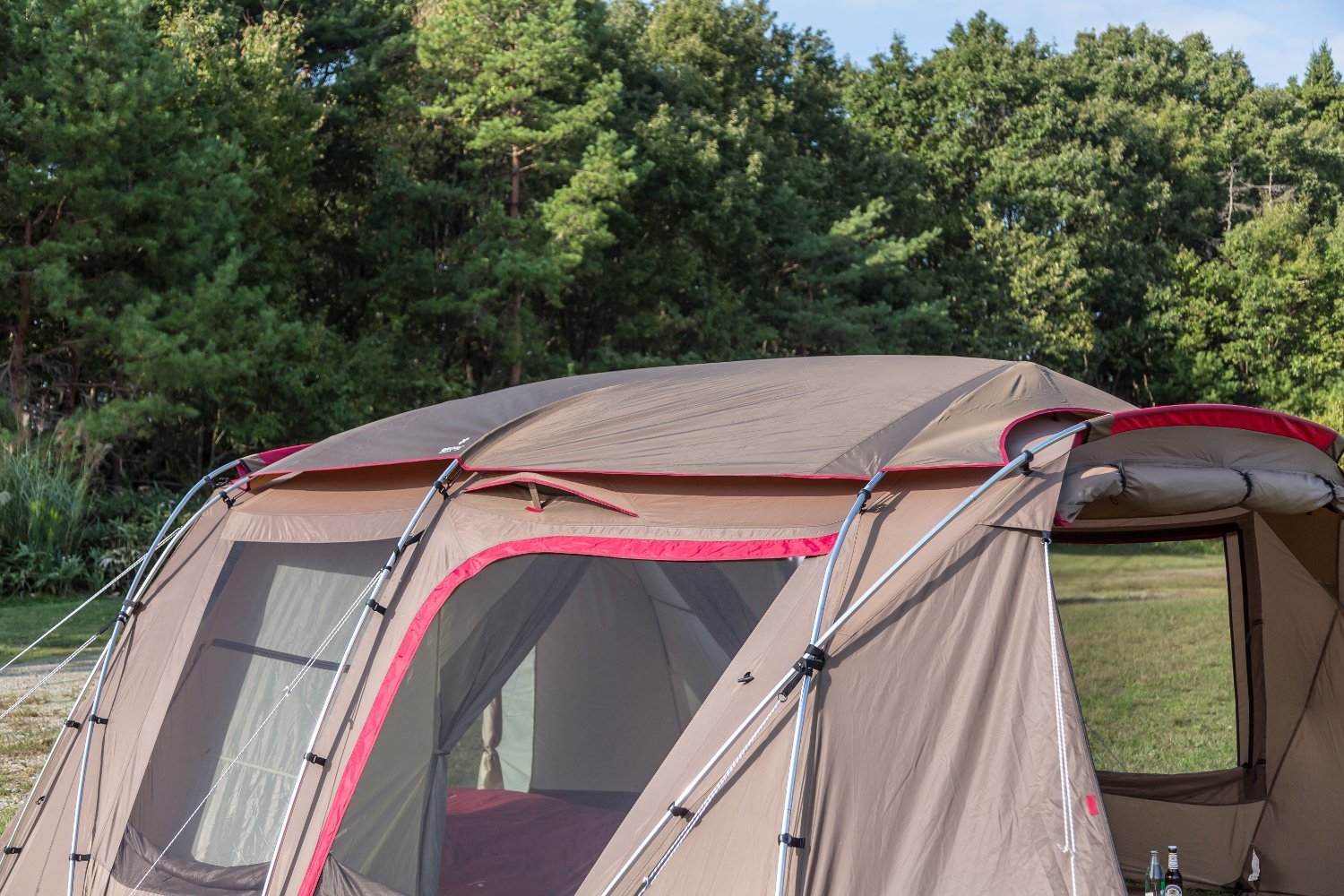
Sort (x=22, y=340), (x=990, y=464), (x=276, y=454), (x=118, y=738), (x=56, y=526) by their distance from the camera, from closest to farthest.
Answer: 1. (x=990, y=464)
2. (x=118, y=738)
3. (x=276, y=454)
4. (x=56, y=526)
5. (x=22, y=340)

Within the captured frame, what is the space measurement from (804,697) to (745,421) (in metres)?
1.10

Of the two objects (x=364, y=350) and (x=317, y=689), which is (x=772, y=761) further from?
(x=364, y=350)

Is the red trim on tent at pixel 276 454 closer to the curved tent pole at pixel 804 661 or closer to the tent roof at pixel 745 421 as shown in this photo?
the tent roof at pixel 745 421

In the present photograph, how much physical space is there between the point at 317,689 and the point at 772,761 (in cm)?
173

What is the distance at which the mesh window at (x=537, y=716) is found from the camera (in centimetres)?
421

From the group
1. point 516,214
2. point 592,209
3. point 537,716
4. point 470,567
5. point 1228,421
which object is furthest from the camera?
point 516,214

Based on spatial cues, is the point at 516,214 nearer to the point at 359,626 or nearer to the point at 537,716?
the point at 537,716

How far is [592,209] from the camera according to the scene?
60.7 ft

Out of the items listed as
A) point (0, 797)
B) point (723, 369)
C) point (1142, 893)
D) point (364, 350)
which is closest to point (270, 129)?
point (364, 350)

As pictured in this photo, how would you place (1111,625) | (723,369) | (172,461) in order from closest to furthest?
(723,369)
(1111,625)
(172,461)

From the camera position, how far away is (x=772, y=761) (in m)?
3.34

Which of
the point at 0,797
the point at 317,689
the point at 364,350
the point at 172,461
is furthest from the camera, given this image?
the point at 364,350

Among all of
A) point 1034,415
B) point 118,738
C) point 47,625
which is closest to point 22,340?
point 47,625

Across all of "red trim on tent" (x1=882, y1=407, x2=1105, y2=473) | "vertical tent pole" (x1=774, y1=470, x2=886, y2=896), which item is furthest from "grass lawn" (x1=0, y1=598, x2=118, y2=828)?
"red trim on tent" (x1=882, y1=407, x2=1105, y2=473)
